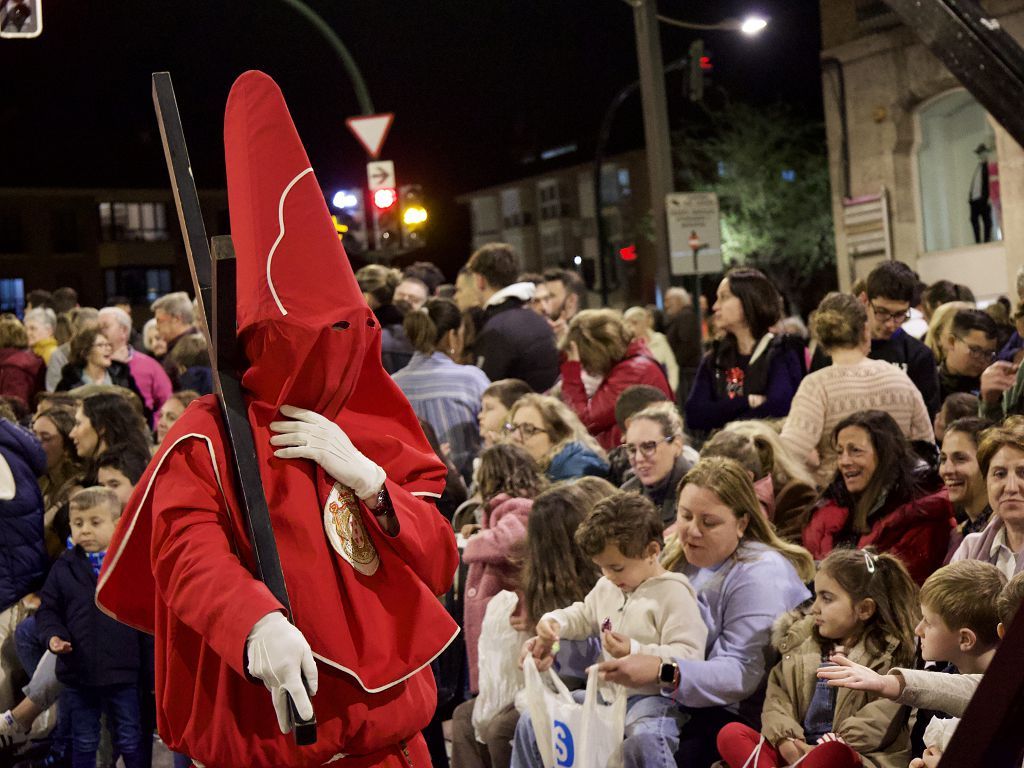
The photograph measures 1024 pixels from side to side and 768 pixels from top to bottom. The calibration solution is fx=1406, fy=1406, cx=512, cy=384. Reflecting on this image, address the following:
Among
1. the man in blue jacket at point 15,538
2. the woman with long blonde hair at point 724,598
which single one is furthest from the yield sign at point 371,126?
the woman with long blonde hair at point 724,598

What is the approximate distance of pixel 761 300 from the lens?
7809 millimetres

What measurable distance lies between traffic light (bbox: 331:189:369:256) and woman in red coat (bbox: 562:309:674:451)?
912cm

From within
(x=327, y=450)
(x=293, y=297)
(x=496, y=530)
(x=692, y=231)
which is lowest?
(x=496, y=530)

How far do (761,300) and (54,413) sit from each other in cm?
452

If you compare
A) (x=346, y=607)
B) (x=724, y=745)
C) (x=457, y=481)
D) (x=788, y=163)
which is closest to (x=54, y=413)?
(x=457, y=481)

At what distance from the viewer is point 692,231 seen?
46.2ft

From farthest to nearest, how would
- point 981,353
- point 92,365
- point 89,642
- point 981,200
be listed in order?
point 981,200 < point 92,365 < point 981,353 < point 89,642

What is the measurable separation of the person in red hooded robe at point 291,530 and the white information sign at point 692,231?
10524 millimetres

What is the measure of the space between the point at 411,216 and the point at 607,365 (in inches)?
370

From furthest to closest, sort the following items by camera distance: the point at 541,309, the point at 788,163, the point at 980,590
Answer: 1. the point at 788,163
2. the point at 541,309
3. the point at 980,590

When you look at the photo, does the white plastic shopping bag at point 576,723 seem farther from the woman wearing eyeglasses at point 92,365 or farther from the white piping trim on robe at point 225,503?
the woman wearing eyeglasses at point 92,365

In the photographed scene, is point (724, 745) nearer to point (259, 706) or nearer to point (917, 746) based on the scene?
point (917, 746)

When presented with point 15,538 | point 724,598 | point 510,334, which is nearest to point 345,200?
point 510,334

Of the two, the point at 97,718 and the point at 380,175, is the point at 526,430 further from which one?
the point at 380,175
